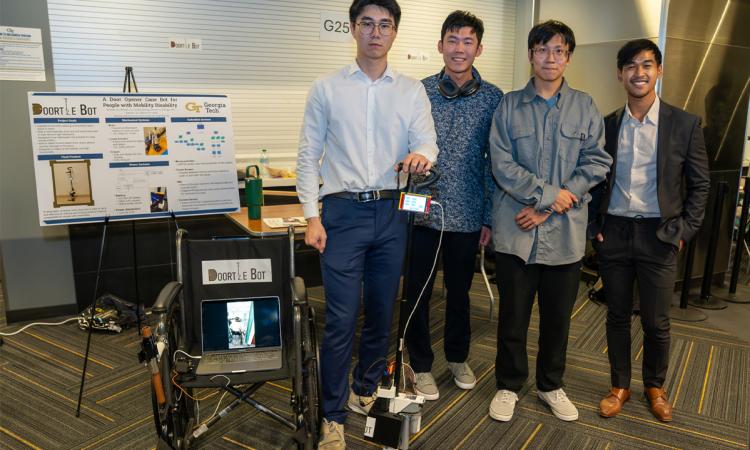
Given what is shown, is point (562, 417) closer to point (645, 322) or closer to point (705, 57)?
point (645, 322)

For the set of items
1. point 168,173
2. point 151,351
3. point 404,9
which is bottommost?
point 151,351

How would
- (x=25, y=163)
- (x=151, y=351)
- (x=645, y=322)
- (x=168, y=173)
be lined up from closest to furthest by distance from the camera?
(x=151, y=351), (x=645, y=322), (x=168, y=173), (x=25, y=163)

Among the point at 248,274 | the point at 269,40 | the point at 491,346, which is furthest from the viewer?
the point at 269,40

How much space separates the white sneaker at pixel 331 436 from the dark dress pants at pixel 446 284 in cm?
58

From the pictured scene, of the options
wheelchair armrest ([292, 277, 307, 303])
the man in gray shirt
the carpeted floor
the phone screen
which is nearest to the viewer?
the phone screen

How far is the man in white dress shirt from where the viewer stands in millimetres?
2096

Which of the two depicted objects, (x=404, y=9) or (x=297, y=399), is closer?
(x=297, y=399)

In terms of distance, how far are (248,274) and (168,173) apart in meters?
0.94

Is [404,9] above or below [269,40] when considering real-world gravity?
above

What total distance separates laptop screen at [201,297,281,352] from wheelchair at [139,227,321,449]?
25 mm

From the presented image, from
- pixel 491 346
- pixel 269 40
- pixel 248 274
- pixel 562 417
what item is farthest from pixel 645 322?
pixel 269 40

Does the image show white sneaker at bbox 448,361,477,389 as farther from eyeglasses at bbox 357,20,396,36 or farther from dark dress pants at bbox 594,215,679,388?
eyeglasses at bbox 357,20,396,36

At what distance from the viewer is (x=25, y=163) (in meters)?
3.54

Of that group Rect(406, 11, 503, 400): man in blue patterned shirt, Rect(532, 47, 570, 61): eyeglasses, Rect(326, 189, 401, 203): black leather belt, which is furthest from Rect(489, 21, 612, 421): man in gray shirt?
Rect(326, 189, 401, 203): black leather belt
